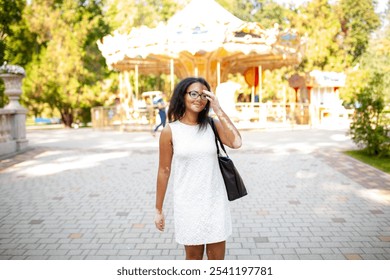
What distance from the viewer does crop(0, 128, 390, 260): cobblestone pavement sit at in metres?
3.96

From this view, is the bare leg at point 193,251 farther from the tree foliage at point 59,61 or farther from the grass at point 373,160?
the tree foliage at point 59,61

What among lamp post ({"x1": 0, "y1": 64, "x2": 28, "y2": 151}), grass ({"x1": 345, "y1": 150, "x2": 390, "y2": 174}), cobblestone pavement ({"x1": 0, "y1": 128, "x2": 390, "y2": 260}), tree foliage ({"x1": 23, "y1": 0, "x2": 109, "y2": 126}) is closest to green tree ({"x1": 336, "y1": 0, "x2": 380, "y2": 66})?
tree foliage ({"x1": 23, "y1": 0, "x2": 109, "y2": 126})

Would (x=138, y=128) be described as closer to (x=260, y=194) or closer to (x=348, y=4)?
(x=260, y=194)

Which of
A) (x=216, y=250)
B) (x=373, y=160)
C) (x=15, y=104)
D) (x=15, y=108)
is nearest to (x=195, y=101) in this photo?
(x=216, y=250)

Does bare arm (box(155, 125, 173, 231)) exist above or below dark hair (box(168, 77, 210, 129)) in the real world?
below

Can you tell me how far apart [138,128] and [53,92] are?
29.7 ft

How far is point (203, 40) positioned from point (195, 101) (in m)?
15.1

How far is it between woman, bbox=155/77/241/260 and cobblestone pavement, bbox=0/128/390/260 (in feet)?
4.56

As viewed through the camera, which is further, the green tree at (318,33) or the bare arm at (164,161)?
the green tree at (318,33)

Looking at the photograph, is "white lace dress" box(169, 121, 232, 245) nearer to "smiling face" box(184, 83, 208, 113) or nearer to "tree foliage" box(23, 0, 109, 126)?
"smiling face" box(184, 83, 208, 113)

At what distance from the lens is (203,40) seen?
17.0m

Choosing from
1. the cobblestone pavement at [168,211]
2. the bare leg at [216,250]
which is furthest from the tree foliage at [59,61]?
the bare leg at [216,250]

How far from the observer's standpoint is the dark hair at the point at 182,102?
2.55 metres

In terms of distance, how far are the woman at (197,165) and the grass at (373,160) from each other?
672cm
